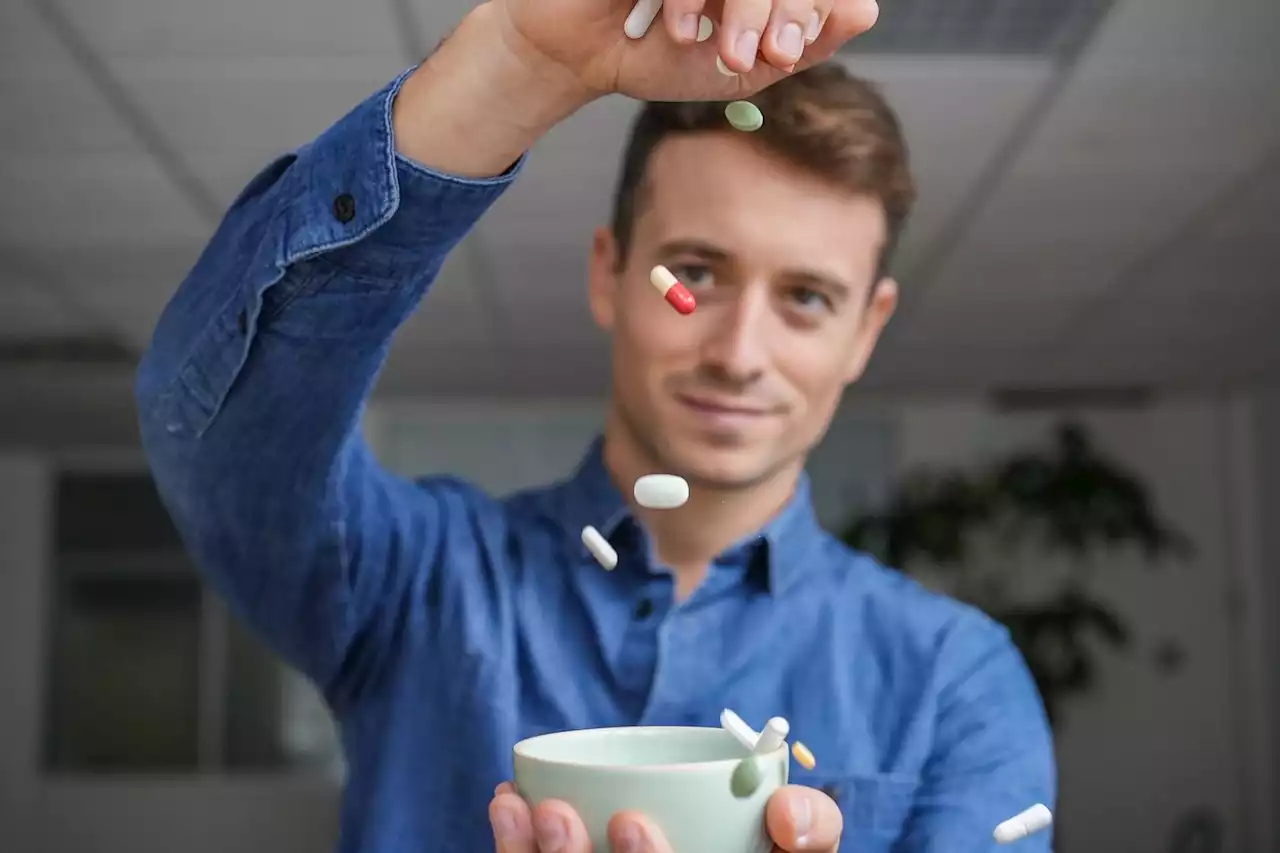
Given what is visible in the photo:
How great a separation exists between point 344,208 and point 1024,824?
1.20 feet

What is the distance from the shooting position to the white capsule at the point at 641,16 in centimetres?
43

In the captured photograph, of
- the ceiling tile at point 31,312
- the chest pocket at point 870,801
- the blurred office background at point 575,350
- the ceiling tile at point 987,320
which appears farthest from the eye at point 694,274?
the ceiling tile at point 987,320

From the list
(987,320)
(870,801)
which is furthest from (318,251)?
(987,320)

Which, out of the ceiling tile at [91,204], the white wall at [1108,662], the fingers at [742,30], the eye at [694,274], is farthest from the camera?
the white wall at [1108,662]

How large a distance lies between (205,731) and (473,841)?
5.12 metres

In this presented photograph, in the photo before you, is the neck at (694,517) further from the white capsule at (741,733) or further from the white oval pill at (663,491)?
the white capsule at (741,733)

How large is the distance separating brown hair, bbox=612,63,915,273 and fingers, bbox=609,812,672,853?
0.33m

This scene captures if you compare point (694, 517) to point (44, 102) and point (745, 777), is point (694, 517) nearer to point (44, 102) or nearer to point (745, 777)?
point (745, 777)

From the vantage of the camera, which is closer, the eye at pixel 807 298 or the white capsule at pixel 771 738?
the white capsule at pixel 771 738

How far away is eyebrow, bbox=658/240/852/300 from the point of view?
1.98 ft

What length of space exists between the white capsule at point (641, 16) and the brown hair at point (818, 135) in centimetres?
19

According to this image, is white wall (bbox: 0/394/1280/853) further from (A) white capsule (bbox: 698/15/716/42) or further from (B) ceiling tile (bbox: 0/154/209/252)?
(A) white capsule (bbox: 698/15/716/42)

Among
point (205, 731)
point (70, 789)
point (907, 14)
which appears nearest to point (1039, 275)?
point (907, 14)

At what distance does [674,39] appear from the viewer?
429mm
